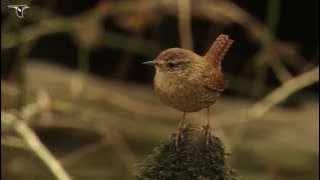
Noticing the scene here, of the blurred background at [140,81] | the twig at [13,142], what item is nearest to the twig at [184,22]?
the blurred background at [140,81]

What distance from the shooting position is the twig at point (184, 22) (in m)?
3.12

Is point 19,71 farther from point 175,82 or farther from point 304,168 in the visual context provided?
point 175,82

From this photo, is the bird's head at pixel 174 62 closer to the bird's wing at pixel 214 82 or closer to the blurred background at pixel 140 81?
the bird's wing at pixel 214 82

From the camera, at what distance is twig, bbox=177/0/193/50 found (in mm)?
3119

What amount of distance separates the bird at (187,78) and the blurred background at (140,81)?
1766 mm

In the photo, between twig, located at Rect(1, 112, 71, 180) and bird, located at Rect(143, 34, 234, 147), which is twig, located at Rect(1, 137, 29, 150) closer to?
twig, located at Rect(1, 112, 71, 180)

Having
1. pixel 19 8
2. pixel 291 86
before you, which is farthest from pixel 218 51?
pixel 291 86

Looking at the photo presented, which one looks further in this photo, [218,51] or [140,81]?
[140,81]

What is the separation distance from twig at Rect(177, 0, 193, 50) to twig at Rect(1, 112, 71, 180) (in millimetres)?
760

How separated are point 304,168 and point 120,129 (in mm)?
Answer: 681

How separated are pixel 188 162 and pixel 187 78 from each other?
10 cm

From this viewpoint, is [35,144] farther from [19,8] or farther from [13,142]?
[19,8]

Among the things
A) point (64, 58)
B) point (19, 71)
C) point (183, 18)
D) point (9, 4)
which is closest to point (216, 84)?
point (9, 4)

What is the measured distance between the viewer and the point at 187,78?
44.5 inches
